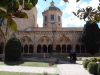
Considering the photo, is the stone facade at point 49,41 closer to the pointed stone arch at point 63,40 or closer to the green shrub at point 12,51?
the pointed stone arch at point 63,40

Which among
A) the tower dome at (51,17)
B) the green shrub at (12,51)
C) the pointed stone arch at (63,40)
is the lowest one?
the green shrub at (12,51)

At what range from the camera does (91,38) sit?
1014 inches

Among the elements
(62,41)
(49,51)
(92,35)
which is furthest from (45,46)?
(92,35)

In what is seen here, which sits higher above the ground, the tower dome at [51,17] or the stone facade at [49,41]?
the tower dome at [51,17]

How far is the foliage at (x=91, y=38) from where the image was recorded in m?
25.7

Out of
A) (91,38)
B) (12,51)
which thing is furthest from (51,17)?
(12,51)

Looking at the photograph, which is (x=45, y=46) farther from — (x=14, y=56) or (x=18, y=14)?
(x=18, y=14)

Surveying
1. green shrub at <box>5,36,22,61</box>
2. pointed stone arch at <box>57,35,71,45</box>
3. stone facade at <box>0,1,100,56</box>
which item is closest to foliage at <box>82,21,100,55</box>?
stone facade at <box>0,1,100,56</box>

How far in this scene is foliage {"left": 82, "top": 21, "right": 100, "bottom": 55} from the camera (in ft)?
84.2

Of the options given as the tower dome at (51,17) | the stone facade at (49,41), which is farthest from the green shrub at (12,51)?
the tower dome at (51,17)

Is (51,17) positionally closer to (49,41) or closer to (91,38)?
(49,41)

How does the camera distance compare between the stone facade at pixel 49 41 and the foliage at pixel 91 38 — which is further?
the stone facade at pixel 49 41

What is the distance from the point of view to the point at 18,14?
936mm

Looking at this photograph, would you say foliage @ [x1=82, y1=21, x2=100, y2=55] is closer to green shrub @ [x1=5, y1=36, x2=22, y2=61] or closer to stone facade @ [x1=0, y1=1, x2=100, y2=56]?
stone facade @ [x1=0, y1=1, x2=100, y2=56]
